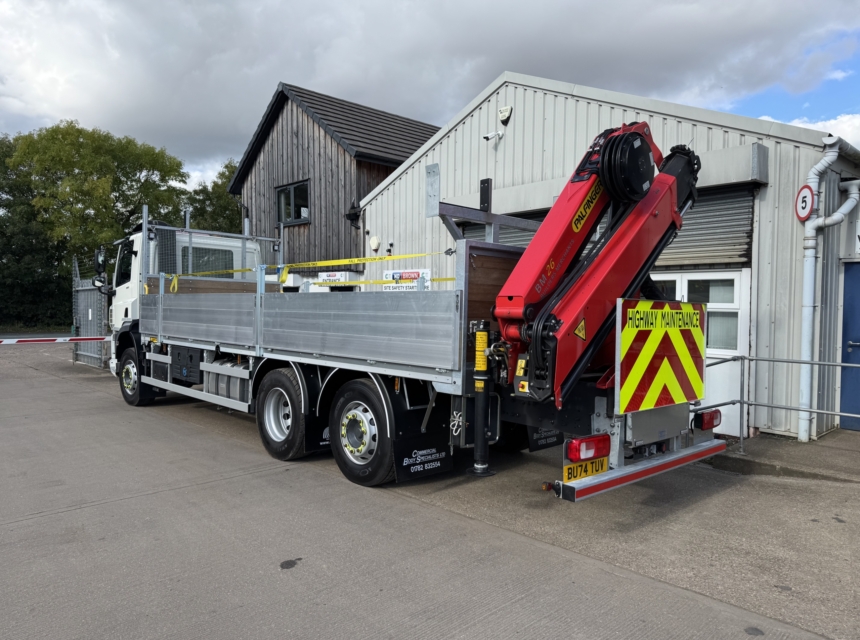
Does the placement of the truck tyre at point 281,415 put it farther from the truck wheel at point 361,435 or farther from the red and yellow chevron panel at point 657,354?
the red and yellow chevron panel at point 657,354

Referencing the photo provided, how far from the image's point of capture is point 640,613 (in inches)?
142

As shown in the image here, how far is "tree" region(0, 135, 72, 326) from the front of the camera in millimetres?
32406

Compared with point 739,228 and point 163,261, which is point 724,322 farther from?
point 163,261

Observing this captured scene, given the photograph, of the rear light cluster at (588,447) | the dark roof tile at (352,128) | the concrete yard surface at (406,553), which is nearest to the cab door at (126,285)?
the concrete yard surface at (406,553)

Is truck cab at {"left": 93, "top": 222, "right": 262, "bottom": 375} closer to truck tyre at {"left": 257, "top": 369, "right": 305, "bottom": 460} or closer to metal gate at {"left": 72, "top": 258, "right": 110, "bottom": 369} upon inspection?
truck tyre at {"left": 257, "top": 369, "right": 305, "bottom": 460}

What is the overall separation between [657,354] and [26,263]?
35.6 meters

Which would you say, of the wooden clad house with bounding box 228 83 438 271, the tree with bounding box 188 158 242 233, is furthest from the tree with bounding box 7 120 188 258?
the wooden clad house with bounding box 228 83 438 271

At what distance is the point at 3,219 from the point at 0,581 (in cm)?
3484

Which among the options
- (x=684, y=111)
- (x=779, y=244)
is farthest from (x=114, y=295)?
(x=779, y=244)

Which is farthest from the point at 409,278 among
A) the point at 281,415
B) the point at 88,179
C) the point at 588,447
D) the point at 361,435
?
the point at 88,179

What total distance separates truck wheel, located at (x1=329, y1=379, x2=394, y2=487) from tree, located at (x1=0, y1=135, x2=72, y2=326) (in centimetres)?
3123

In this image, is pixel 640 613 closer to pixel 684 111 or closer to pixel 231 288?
pixel 684 111

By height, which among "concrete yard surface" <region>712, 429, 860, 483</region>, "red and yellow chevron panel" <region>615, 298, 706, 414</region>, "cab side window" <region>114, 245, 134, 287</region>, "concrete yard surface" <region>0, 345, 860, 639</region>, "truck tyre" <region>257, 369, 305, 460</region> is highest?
"cab side window" <region>114, 245, 134, 287</region>

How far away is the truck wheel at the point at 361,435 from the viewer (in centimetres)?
571
